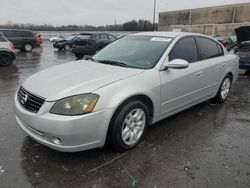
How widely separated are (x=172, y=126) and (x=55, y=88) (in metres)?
2.16

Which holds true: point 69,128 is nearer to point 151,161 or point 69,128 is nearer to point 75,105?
point 75,105

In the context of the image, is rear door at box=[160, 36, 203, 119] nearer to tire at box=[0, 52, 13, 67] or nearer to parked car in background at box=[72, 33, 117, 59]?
tire at box=[0, 52, 13, 67]

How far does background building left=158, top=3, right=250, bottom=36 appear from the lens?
1864 inches

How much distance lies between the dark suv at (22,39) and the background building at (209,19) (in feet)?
112

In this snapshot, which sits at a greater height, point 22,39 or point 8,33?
point 8,33

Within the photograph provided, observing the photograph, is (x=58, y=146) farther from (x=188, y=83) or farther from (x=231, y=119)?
(x=231, y=119)

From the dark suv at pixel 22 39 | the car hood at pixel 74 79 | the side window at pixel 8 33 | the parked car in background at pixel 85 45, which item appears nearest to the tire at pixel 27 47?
the dark suv at pixel 22 39

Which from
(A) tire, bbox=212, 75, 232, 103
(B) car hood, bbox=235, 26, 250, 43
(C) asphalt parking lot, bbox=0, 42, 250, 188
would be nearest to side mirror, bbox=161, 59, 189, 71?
(C) asphalt parking lot, bbox=0, 42, 250, 188

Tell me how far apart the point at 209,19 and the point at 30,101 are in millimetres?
57978

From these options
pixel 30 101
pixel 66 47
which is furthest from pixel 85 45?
pixel 30 101

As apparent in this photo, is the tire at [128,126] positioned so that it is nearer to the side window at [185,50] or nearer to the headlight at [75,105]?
the headlight at [75,105]

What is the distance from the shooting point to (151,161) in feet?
9.83

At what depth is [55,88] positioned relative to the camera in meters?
2.84

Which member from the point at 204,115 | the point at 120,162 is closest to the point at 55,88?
the point at 120,162
